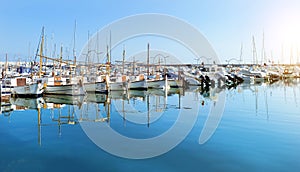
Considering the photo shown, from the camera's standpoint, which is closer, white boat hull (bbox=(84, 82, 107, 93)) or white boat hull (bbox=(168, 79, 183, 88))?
white boat hull (bbox=(84, 82, 107, 93))

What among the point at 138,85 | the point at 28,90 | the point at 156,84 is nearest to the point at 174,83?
the point at 156,84

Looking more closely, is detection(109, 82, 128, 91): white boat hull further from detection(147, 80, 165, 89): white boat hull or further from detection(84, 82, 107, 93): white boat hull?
detection(147, 80, 165, 89): white boat hull

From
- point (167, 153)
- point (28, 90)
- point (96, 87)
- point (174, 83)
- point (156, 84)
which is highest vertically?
point (174, 83)

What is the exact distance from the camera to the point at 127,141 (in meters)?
7.39

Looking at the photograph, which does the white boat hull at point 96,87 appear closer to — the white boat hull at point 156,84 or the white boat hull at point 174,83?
the white boat hull at point 156,84

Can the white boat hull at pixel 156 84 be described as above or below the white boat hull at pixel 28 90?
above

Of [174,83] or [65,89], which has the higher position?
[174,83]

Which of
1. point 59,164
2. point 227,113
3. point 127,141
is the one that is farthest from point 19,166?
point 227,113

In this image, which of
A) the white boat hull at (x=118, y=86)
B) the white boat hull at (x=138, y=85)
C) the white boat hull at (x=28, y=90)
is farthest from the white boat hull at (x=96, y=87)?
the white boat hull at (x=28, y=90)

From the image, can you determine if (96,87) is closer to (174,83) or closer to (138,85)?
(138,85)

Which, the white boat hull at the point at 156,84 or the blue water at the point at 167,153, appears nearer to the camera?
the blue water at the point at 167,153

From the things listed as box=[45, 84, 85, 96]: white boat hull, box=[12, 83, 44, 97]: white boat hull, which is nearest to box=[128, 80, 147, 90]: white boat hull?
box=[45, 84, 85, 96]: white boat hull

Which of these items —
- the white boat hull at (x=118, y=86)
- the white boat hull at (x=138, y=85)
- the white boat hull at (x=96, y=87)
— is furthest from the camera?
the white boat hull at (x=138, y=85)

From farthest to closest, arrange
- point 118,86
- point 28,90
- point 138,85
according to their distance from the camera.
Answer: point 138,85 < point 118,86 < point 28,90
